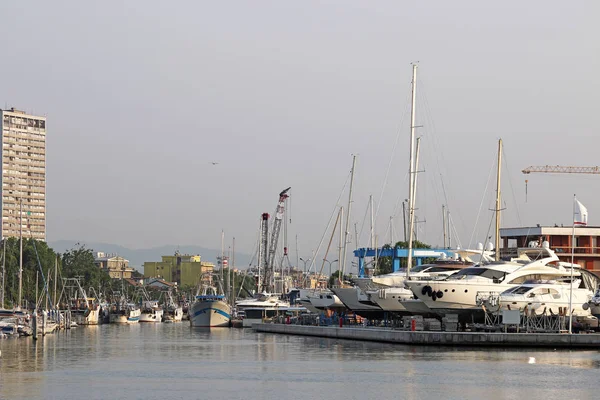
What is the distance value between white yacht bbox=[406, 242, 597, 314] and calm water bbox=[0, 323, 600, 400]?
435 cm

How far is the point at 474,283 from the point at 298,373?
20069 mm

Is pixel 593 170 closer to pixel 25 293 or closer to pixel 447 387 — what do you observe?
pixel 25 293

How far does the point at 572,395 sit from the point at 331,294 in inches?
2329

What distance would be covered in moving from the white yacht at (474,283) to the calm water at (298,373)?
4.35 metres

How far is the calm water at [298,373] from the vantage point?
4281cm

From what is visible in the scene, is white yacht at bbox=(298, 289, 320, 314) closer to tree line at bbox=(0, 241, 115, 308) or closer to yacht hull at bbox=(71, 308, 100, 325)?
yacht hull at bbox=(71, 308, 100, 325)

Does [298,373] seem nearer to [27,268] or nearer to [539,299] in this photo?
[539,299]

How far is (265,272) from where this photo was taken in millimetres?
155375

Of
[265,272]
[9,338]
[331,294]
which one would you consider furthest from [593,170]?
[9,338]

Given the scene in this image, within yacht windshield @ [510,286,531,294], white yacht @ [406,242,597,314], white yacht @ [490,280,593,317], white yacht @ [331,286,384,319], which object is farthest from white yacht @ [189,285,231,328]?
yacht windshield @ [510,286,531,294]

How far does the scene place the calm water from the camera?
140 ft

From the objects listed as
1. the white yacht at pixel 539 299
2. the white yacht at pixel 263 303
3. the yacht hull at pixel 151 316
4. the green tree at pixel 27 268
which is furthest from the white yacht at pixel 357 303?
the green tree at pixel 27 268

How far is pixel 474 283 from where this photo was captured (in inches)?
2675

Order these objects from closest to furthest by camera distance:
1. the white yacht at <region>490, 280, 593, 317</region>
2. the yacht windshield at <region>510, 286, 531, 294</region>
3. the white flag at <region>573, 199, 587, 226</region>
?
the white yacht at <region>490, 280, 593, 317</region> → the yacht windshield at <region>510, 286, 531, 294</region> → the white flag at <region>573, 199, 587, 226</region>
